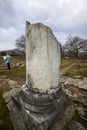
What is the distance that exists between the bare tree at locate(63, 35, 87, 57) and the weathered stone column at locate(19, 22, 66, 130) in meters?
46.4

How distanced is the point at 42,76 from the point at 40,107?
847 millimetres

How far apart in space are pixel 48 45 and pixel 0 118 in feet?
10.1

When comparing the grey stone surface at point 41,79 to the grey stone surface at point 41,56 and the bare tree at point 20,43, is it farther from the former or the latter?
the bare tree at point 20,43

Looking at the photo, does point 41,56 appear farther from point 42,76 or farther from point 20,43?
point 20,43

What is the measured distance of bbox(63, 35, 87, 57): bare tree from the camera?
4991 cm

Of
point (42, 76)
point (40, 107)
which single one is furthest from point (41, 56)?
point (40, 107)

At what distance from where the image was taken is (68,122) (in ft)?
16.8

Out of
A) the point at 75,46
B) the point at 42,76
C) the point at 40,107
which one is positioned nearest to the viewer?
the point at 40,107

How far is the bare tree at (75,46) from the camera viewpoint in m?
49.9

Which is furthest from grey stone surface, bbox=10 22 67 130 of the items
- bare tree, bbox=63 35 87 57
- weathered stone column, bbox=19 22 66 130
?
bare tree, bbox=63 35 87 57

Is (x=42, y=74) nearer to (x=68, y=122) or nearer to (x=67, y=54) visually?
Answer: (x=68, y=122)

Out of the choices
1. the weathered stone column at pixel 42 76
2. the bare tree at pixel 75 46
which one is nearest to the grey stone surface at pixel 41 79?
the weathered stone column at pixel 42 76

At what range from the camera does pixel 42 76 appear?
190 inches

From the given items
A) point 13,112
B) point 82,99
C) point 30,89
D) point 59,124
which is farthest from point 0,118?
point 82,99
